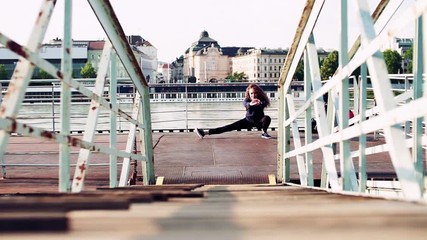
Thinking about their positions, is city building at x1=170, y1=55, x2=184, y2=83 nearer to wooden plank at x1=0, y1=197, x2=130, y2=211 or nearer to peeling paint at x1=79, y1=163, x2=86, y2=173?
peeling paint at x1=79, y1=163, x2=86, y2=173

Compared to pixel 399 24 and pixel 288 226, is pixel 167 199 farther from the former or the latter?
pixel 399 24

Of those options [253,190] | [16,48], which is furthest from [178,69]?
[16,48]

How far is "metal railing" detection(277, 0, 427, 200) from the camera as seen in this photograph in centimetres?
179

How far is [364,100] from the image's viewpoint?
9.75 feet

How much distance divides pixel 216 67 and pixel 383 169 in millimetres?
119922

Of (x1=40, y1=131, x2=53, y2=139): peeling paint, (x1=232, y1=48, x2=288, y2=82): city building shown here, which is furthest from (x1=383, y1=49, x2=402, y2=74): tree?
(x1=40, y1=131, x2=53, y2=139): peeling paint

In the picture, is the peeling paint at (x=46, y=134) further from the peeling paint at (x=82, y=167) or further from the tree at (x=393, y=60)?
the tree at (x=393, y=60)

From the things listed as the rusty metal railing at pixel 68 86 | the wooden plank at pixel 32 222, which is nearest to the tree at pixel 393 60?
the rusty metal railing at pixel 68 86

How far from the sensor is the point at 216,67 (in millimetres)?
124875

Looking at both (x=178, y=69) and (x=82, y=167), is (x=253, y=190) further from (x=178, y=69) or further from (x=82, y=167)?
(x=178, y=69)

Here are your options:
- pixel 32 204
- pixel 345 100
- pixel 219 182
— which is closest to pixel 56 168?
pixel 219 182

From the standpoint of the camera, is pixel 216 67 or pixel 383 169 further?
pixel 216 67

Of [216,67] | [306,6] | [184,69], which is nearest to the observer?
[306,6]

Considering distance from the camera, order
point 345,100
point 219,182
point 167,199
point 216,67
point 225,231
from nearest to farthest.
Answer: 1. point 225,231
2. point 167,199
3. point 345,100
4. point 219,182
5. point 216,67
